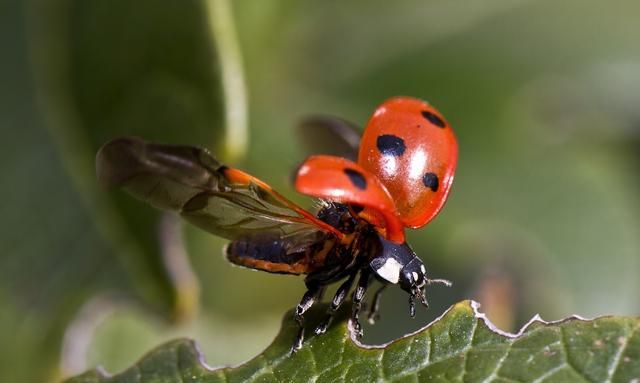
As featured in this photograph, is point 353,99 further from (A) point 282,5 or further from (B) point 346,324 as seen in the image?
(B) point 346,324

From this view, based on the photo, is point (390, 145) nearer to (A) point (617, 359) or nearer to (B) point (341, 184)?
(B) point (341, 184)

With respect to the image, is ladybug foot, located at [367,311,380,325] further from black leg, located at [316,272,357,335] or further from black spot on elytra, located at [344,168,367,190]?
black spot on elytra, located at [344,168,367,190]

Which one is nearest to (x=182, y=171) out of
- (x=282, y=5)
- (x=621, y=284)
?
(x=282, y=5)

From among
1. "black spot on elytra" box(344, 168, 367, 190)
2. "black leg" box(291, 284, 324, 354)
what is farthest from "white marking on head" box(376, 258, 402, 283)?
"black spot on elytra" box(344, 168, 367, 190)

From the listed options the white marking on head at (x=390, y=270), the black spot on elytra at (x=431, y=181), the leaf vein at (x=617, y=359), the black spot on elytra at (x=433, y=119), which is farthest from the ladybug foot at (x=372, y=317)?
the leaf vein at (x=617, y=359)

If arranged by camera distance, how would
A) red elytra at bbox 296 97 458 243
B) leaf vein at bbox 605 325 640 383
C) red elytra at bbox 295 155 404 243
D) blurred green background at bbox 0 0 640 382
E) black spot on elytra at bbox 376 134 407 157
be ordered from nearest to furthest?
leaf vein at bbox 605 325 640 383
red elytra at bbox 295 155 404 243
red elytra at bbox 296 97 458 243
black spot on elytra at bbox 376 134 407 157
blurred green background at bbox 0 0 640 382

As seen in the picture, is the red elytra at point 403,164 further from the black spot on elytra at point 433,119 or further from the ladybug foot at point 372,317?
the ladybug foot at point 372,317
